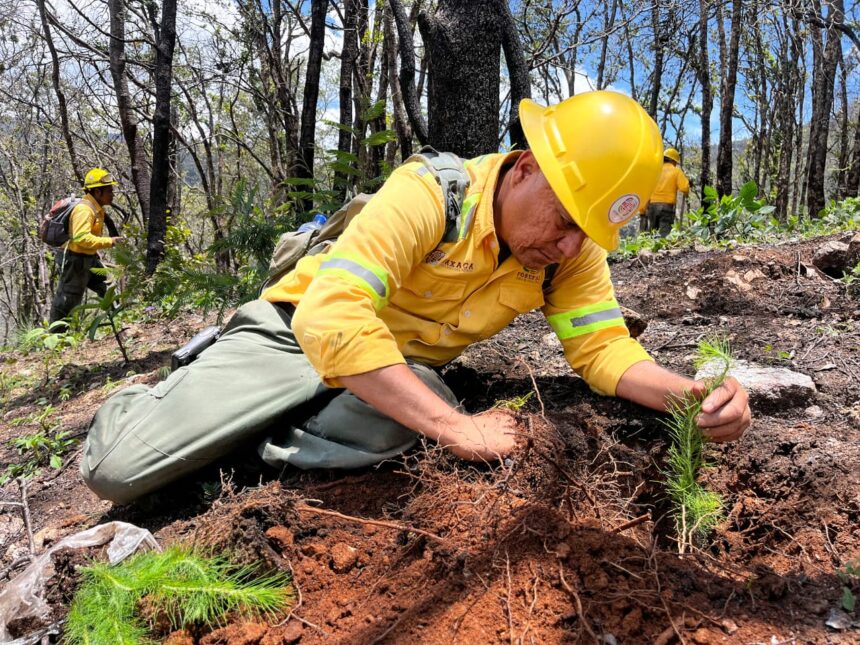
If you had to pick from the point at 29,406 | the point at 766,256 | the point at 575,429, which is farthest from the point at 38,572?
the point at 766,256

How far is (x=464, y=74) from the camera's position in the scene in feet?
11.8

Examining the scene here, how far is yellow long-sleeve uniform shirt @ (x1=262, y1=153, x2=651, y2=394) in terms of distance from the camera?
1.72m

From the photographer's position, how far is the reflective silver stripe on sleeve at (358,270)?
5.85ft

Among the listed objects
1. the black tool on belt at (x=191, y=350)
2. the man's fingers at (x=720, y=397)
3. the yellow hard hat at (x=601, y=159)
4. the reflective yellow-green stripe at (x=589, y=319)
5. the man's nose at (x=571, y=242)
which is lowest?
the man's fingers at (x=720, y=397)

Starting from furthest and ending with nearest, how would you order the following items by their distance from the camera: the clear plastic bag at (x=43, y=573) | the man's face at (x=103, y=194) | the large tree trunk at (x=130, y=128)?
the large tree trunk at (x=130, y=128), the man's face at (x=103, y=194), the clear plastic bag at (x=43, y=573)

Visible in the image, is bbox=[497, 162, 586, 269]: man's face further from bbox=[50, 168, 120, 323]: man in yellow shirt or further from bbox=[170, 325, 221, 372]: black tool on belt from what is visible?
bbox=[50, 168, 120, 323]: man in yellow shirt

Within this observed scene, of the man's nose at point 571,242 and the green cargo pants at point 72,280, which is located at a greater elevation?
the man's nose at point 571,242

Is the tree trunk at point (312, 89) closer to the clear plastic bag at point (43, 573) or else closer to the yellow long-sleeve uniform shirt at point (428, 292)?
the yellow long-sleeve uniform shirt at point (428, 292)

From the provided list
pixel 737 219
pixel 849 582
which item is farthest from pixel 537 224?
pixel 737 219

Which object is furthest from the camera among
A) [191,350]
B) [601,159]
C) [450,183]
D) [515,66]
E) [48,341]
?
[48,341]

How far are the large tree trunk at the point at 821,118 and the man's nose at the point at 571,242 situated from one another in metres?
10.7

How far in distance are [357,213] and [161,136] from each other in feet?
16.3

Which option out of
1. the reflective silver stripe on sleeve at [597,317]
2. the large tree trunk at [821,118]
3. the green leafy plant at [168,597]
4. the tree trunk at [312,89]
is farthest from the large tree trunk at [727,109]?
the green leafy plant at [168,597]

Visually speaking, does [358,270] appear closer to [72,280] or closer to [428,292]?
[428,292]
